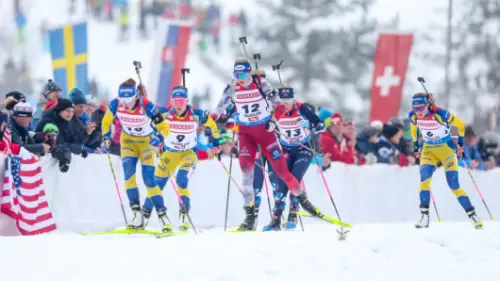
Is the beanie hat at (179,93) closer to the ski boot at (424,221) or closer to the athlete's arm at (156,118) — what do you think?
the athlete's arm at (156,118)

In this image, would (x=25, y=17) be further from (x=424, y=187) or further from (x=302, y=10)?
(x=424, y=187)

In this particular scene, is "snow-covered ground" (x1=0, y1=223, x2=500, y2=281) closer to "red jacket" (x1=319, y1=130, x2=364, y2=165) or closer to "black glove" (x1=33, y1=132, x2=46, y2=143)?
"black glove" (x1=33, y1=132, x2=46, y2=143)

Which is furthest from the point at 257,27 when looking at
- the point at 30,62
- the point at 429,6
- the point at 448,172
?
the point at 448,172

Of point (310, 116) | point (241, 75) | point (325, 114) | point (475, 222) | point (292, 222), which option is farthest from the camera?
point (325, 114)

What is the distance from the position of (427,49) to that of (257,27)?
44.0 feet

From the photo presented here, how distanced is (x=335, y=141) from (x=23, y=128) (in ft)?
20.0

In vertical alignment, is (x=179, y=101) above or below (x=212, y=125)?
above

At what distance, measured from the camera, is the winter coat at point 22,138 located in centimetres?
1134

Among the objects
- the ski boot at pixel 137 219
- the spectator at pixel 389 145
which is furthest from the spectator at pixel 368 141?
the ski boot at pixel 137 219

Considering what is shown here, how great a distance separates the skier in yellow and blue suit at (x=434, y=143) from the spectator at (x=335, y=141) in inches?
112

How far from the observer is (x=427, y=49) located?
174 ft

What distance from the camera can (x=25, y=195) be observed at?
36.9 feet

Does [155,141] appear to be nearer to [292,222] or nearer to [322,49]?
[292,222]

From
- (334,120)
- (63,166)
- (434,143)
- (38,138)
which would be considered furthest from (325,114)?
(38,138)
